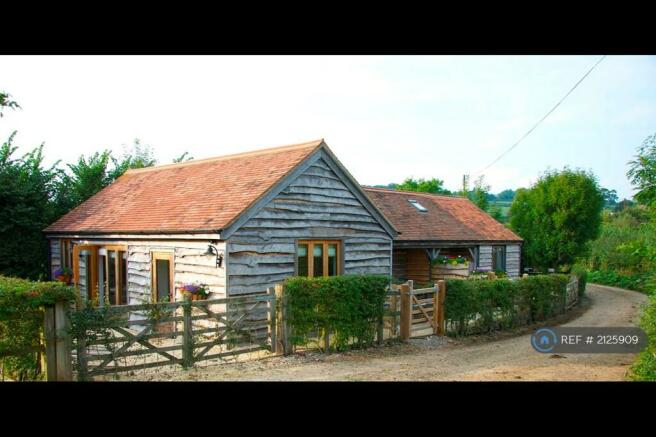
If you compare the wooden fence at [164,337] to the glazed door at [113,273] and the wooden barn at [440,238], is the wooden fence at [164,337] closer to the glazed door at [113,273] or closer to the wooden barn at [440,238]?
the glazed door at [113,273]

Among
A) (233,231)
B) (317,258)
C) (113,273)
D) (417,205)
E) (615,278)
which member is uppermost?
(417,205)

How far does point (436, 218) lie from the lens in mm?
20062

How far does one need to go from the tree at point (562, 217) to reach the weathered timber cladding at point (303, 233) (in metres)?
14.0

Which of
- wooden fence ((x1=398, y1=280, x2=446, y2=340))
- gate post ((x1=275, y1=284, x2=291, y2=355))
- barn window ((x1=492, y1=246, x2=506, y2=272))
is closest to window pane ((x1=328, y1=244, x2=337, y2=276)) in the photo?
wooden fence ((x1=398, y1=280, x2=446, y2=340))

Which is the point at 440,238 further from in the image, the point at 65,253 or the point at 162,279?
the point at 65,253

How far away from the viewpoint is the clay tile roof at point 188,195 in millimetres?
10977

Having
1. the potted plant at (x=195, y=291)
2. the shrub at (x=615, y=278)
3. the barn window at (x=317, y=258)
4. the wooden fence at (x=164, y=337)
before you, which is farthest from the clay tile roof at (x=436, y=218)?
the wooden fence at (x=164, y=337)

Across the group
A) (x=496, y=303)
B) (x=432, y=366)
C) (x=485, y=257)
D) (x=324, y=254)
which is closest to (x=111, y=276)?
(x=324, y=254)

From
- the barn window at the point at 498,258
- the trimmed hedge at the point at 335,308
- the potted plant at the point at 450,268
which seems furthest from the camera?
the barn window at the point at 498,258

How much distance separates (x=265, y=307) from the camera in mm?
8883

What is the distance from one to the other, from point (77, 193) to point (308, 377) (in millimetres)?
14972

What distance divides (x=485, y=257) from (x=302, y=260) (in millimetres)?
11650

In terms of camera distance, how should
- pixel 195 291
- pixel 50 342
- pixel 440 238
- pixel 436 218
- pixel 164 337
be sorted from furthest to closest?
pixel 436 218
pixel 440 238
pixel 195 291
pixel 164 337
pixel 50 342
